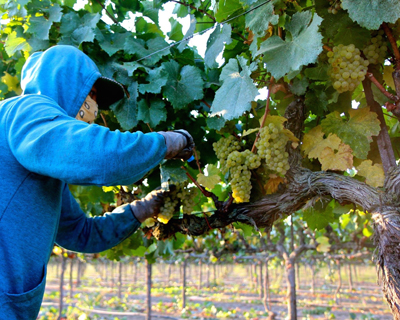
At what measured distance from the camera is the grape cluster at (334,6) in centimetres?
140

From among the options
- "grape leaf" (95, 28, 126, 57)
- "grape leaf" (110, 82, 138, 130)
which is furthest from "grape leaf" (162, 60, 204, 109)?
"grape leaf" (95, 28, 126, 57)

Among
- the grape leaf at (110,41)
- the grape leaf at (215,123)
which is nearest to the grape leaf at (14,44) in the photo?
the grape leaf at (110,41)

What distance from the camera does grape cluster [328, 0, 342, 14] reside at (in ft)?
4.59

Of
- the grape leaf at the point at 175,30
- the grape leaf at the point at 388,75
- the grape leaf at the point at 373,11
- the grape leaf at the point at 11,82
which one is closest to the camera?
the grape leaf at the point at 373,11

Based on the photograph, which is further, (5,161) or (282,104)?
(282,104)

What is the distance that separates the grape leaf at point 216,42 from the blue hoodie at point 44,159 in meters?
0.56

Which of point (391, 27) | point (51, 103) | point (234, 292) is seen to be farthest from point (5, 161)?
point (234, 292)

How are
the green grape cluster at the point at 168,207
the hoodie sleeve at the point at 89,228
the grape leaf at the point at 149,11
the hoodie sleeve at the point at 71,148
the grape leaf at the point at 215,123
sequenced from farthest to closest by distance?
the grape leaf at the point at 149,11, the green grape cluster at the point at 168,207, the hoodie sleeve at the point at 89,228, the grape leaf at the point at 215,123, the hoodie sleeve at the point at 71,148

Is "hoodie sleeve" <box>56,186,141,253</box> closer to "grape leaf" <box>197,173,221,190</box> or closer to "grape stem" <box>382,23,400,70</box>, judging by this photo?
"grape leaf" <box>197,173,221,190</box>

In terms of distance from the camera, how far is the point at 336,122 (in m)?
1.60

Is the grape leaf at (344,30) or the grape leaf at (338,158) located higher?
the grape leaf at (344,30)

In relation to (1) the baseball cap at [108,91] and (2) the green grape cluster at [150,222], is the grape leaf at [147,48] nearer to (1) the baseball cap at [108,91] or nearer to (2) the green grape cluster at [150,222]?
(1) the baseball cap at [108,91]

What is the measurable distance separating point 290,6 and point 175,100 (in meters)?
0.67

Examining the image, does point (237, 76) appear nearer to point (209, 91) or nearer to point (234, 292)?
point (209, 91)
